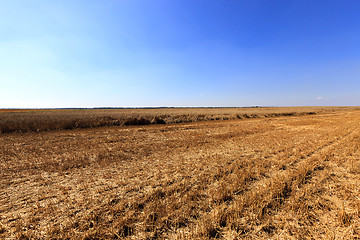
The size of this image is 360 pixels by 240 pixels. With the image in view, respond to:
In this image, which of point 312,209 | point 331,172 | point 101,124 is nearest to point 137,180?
point 312,209

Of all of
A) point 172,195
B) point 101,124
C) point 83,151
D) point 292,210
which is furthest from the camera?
point 101,124

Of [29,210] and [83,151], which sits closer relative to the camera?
[29,210]

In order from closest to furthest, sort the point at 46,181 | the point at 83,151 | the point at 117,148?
the point at 46,181, the point at 83,151, the point at 117,148

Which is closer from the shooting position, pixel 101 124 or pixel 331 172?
pixel 331 172

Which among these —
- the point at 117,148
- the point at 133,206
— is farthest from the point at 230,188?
the point at 117,148

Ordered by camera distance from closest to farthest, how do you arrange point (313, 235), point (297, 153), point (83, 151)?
point (313, 235), point (297, 153), point (83, 151)

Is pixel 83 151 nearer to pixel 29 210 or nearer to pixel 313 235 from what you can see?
pixel 29 210

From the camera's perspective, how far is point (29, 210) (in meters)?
3.80

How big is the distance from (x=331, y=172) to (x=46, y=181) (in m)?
10.2

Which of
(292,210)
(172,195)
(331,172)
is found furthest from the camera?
(331,172)

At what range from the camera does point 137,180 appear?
17.6ft

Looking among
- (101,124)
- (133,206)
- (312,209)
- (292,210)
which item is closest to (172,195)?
(133,206)

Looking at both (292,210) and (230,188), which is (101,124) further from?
(292,210)

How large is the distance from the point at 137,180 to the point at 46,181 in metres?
3.10
